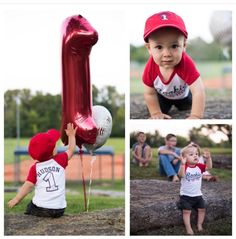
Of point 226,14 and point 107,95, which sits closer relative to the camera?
point 226,14

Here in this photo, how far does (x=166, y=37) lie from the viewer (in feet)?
9.85

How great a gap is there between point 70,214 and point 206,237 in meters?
0.78

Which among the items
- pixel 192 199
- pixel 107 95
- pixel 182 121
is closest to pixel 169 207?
pixel 192 199

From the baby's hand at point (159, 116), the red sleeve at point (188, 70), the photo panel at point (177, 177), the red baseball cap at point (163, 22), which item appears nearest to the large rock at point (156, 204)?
the photo panel at point (177, 177)

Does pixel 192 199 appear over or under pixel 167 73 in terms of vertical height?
under

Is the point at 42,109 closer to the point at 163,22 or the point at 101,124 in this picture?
the point at 101,124

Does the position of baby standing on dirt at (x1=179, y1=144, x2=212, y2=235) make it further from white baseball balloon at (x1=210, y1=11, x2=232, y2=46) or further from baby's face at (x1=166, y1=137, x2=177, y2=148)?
white baseball balloon at (x1=210, y1=11, x2=232, y2=46)

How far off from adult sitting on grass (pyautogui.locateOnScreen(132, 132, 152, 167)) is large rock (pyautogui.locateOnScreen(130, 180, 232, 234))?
0.37 feet

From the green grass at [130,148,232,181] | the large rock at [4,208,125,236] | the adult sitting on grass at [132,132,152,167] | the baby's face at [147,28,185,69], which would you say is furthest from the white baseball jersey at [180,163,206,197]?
the baby's face at [147,28,185,69]

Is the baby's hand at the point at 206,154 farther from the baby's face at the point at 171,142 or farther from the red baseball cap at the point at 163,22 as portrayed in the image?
the red baseball cap at the point at 163,22

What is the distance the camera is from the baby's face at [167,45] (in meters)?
3.00

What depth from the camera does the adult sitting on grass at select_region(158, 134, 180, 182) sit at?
3.19 m

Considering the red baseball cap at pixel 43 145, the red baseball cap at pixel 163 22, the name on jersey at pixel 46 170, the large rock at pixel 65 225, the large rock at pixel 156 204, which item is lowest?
the large rock at pixel 65 225

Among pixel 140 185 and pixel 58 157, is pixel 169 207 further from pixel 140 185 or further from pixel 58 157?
pixel 58 157
